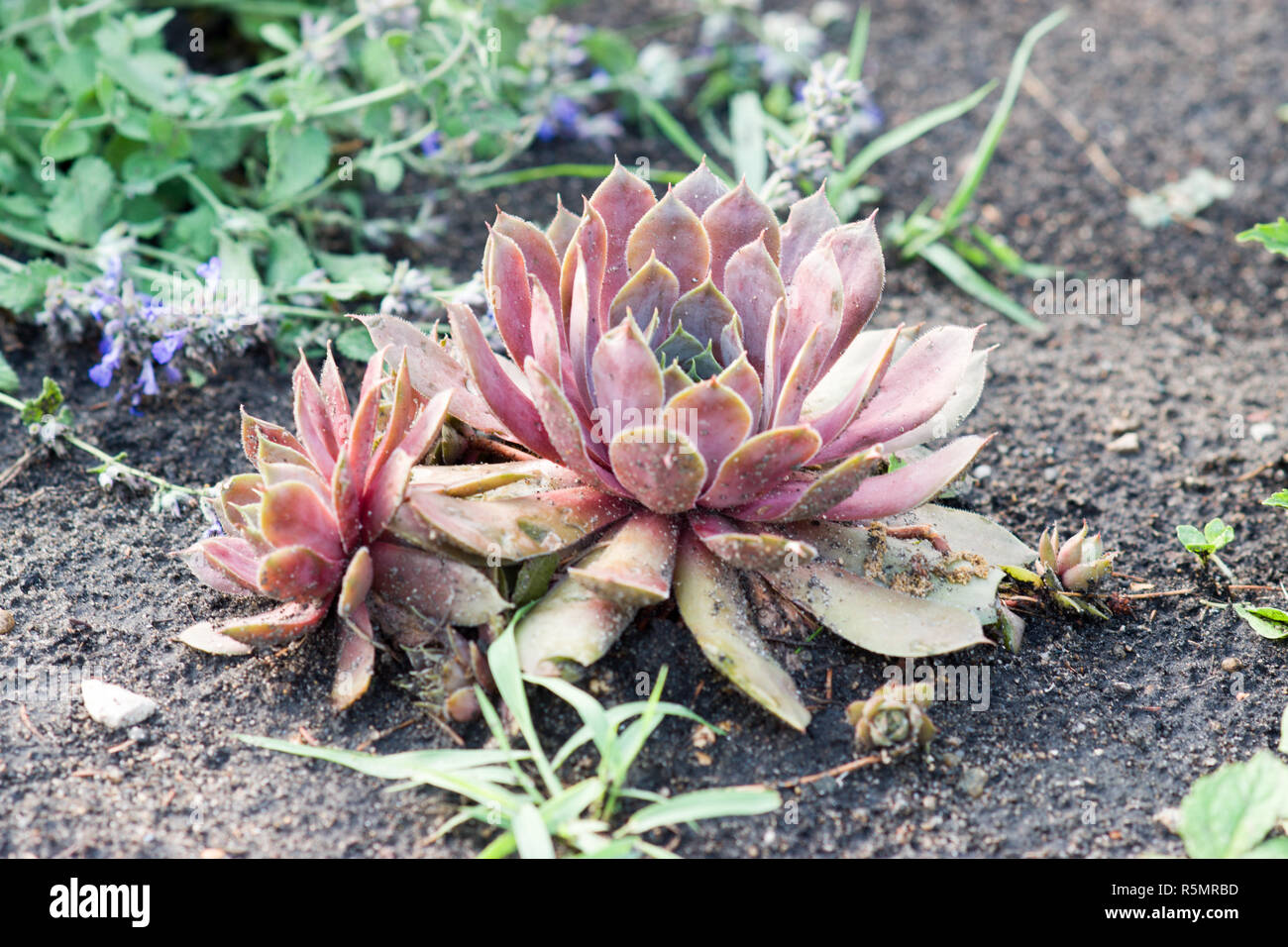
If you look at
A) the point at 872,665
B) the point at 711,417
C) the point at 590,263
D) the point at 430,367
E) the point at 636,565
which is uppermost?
the point at 590,263

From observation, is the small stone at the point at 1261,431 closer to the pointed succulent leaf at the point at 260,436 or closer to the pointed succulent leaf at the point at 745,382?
the pointed succulent leaf at the point at 745,382

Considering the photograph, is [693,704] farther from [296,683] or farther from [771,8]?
[771,8]

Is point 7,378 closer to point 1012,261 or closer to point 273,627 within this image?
point 273,627

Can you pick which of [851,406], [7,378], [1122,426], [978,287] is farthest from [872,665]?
[7,378]

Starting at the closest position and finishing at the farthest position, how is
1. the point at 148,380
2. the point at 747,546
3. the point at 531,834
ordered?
the point at 531,834 → the point at 747,546 → the point at 148,380

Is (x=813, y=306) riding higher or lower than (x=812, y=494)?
higher

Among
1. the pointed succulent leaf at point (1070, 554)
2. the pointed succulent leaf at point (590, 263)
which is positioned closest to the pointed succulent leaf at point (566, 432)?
the pointed succulent leaf at point (590, 263)
